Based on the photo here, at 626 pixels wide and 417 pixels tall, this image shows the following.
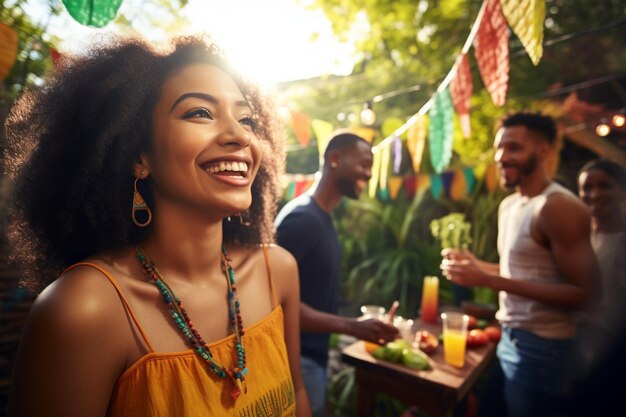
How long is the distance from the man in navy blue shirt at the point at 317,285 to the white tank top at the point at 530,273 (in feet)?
3.15

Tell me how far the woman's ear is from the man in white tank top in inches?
82.5

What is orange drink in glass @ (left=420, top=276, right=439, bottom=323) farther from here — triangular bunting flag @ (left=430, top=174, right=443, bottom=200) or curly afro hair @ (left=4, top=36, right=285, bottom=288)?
curly afro hair @ (left=4, top=36, right=285, bottom=288)

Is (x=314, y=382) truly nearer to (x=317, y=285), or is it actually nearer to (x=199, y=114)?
(x=317, y=285)

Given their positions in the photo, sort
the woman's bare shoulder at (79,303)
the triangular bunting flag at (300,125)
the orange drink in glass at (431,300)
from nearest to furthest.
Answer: the woman's bare shoulder at (79,303) → the orange drink in glass at (431,300) → the triangular bunting flag at (300,125)

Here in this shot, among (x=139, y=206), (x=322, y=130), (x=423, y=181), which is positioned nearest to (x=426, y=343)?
(x=139, y=206)

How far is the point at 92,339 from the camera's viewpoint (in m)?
0.90

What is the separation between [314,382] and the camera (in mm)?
2219

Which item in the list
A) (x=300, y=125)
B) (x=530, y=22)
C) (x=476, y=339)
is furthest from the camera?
(x=300, y=125)

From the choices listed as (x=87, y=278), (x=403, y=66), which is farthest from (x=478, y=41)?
(x=403, y=66)

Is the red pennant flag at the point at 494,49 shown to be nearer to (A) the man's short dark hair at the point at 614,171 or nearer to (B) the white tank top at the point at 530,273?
(B) the white tank top at the point at 530,273

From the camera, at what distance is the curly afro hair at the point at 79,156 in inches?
44.2

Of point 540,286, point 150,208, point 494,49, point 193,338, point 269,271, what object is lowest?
point 540,286

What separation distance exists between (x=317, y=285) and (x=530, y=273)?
1.43 m

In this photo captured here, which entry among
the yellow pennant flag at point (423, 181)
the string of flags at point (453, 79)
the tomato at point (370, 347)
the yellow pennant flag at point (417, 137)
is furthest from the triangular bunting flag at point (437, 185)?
the tomato at point (370, 347)
